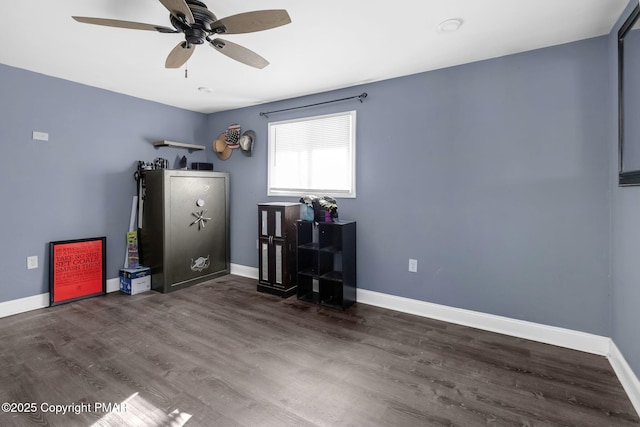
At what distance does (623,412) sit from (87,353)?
3623mm

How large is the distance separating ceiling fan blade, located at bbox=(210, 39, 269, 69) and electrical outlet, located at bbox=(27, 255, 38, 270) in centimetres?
307

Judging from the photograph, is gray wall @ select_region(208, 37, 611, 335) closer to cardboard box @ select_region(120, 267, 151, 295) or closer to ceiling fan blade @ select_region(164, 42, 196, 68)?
ceiling fan blade @ select_region(164, 42, 196, 68)

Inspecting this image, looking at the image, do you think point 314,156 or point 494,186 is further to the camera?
point 314,156

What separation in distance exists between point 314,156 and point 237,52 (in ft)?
6.26

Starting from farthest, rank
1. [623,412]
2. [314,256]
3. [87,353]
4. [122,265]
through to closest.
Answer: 1. [122,265]
2. [314,256]
3. [87,353]
4. [623,412]

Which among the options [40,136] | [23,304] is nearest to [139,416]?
[23,304]

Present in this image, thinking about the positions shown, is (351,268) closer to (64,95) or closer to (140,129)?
(140,129)

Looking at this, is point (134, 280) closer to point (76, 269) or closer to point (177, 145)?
point (76, 269)

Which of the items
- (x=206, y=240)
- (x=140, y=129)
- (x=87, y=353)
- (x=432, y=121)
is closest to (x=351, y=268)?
(x=432, y=121)

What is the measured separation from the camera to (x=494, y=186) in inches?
112

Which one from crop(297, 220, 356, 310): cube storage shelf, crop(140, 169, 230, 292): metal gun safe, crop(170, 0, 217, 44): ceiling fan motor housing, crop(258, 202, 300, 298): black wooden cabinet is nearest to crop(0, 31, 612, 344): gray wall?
crop(297, 220, 356, 310): cube storage shelf

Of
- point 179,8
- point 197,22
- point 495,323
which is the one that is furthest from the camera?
point 495,323

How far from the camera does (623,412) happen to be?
180 centimetres

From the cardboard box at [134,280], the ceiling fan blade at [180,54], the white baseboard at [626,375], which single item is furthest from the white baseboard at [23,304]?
the white baseboard at [626,375]
